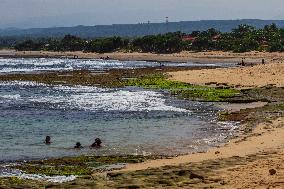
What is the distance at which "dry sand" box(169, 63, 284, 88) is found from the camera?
45.3 metres

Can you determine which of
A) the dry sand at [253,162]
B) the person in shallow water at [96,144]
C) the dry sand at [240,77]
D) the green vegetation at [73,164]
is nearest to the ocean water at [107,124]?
the person in shallow water at [96,144]

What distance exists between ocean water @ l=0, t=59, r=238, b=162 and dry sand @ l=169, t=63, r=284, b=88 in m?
6.83

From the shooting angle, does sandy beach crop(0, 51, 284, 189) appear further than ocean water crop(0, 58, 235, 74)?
No

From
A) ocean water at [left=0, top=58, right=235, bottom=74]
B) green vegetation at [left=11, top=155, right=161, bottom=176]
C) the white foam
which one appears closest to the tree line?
ocean water at [left=0, top=58, right=235, bottom=74]

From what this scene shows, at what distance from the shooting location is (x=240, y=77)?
49.7 m

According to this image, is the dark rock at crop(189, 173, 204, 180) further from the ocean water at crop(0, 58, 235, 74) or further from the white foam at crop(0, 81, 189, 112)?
the ocean water at crop(0, 58, 235, 74)

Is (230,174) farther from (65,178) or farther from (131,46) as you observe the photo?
(131,46)

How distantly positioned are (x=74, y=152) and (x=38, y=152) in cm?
143

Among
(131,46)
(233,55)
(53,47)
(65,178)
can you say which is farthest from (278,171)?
(53,47)

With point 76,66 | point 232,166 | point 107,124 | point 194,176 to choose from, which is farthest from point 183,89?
point 76,66

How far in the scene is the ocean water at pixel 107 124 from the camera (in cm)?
2231

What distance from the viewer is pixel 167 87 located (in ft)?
154

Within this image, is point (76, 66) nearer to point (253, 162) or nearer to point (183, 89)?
point (183, 89)

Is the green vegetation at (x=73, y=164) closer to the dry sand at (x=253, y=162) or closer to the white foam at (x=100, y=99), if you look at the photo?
the dry sand at (x=253, y=162)
